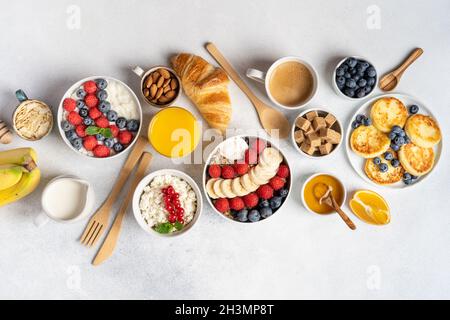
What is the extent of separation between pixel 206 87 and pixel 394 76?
3.06 ft

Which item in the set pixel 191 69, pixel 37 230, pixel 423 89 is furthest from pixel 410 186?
pixel 37 230

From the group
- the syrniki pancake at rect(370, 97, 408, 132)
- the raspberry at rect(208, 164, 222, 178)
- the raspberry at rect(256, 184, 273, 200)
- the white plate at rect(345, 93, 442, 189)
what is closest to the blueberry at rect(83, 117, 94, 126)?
the raspberry at rect(208, 164, 222, 178)

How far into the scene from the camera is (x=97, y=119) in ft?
5.93

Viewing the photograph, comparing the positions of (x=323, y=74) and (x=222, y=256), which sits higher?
(x=323, y=74)

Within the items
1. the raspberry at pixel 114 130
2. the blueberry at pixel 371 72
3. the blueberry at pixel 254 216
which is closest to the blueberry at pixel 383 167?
the blueberry at pixel 371 72

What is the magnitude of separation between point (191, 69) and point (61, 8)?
71cm

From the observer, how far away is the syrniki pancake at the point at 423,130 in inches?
78.0

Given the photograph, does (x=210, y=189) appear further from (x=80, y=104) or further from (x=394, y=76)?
(x=394, y=76)

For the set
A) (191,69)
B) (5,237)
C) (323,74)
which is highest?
(323,74)

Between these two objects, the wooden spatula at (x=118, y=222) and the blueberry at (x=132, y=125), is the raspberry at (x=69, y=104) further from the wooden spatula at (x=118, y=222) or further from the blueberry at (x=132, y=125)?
the wooden spatula at (x=118, y=222)

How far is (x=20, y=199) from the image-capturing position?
1.93 metres

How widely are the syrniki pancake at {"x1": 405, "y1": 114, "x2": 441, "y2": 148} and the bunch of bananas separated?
1721 millimetres

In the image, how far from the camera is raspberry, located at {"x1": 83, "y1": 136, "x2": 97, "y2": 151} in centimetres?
179

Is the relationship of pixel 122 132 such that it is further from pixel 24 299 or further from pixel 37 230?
pixel 24 299
